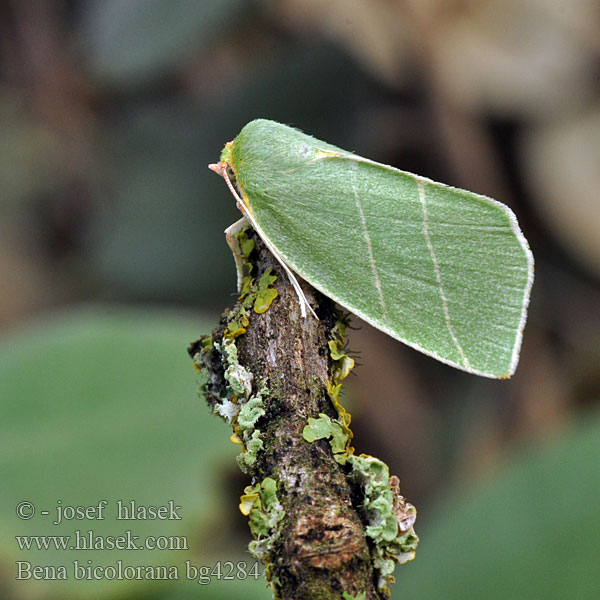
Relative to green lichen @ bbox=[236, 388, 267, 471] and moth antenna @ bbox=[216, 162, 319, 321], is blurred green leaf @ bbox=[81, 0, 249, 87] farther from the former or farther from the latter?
green lichen @ bbox=[236, 388, 267, 471]

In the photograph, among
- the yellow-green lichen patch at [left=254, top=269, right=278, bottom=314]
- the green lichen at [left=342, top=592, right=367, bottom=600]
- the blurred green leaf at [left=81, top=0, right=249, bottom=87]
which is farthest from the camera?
the blurred green leaf at [left=81, top=0, right=249, bottom=87]

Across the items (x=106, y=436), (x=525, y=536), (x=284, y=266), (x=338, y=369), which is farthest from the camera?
(x=106, y=436)

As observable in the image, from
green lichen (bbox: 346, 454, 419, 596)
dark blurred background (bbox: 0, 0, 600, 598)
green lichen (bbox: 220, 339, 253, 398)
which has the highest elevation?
dark blurred background (bbox: 0, 0, 600, 598)

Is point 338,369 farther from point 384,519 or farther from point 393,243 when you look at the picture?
point 393,243

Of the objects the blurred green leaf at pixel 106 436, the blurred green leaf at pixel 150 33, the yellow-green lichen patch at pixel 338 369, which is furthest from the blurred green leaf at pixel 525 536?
the blurred green leaf at pixel 150 33

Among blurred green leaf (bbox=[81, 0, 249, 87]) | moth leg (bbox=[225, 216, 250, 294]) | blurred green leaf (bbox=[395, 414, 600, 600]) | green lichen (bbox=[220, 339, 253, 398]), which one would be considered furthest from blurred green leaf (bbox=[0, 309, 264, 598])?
blurred green leaf (bbox=[81, 0, 249, 87])

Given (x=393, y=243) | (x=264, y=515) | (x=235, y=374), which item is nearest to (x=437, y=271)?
(x=393, y=243)
